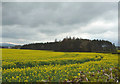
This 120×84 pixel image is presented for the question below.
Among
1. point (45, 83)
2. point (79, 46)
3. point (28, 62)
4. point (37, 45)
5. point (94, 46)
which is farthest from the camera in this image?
point (37, 45)

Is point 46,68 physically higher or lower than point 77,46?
lower

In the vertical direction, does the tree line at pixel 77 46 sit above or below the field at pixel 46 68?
above

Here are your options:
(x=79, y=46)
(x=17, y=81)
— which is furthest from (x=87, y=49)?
(x=17, y=81)

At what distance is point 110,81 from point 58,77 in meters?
2.38

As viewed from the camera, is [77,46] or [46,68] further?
[77,46]

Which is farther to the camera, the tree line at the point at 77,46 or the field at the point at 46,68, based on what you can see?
the tree line at the point at 77,46

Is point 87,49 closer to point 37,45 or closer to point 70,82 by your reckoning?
point 37,45

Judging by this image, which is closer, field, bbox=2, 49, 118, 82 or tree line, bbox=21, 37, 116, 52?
field, bbox=2, 49, 118, 82

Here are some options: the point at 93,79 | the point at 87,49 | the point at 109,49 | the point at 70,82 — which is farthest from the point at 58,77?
A: the point at 109,49

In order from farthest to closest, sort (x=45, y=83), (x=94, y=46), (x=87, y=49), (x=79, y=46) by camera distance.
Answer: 1. (x=94, y=46)
2. (x=87, y=49)
3. (x=79, y=46)
4. (x=45, y=83)

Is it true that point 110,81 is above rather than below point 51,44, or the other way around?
below

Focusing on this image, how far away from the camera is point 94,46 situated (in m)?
23.3

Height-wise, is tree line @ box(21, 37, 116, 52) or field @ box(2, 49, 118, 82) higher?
tree line @ box(21, 37, 116, 52)

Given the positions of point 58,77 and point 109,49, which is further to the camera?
point 109,49
